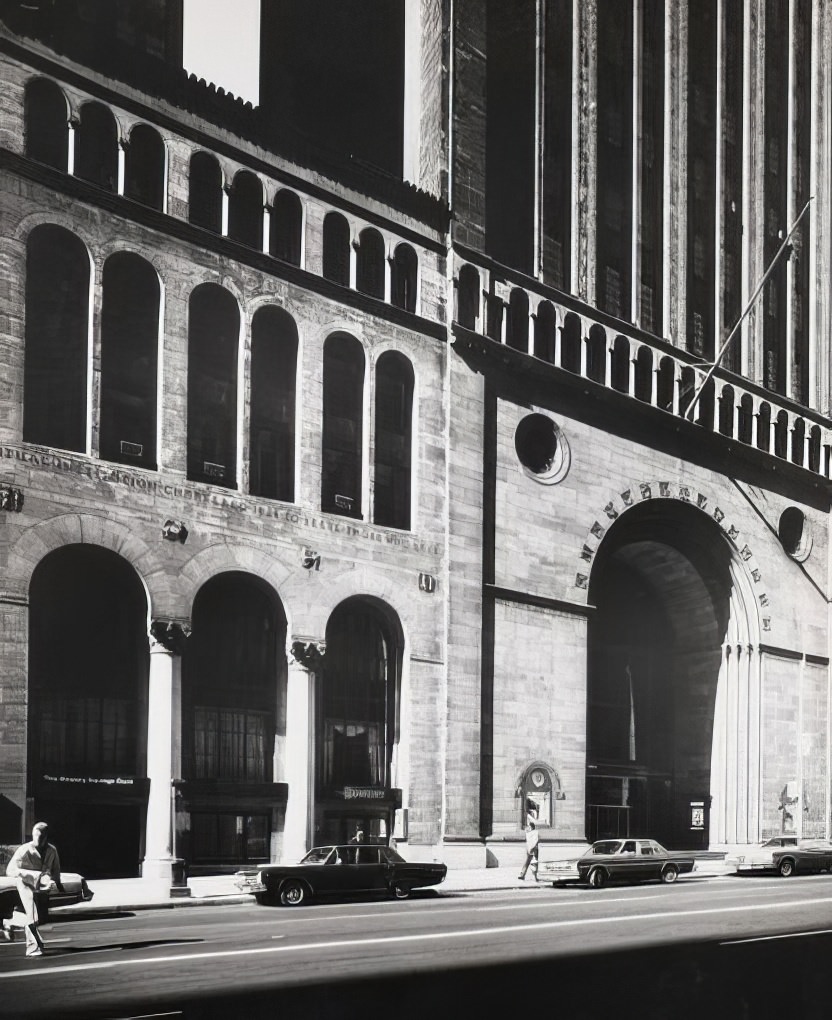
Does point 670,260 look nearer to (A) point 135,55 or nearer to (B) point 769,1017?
(A) point 135,55

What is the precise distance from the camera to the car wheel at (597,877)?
27953 millimetres

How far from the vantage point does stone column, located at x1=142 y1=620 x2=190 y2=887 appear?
80.7 ft

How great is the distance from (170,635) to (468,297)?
1218 cm

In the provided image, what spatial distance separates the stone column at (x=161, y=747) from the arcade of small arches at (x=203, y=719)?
3cm

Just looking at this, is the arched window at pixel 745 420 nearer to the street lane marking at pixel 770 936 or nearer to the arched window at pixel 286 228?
the arched window at pixel 286 228

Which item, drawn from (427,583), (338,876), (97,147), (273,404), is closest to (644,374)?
(427,583)

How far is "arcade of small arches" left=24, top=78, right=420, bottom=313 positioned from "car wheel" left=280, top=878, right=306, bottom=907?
12612 mm

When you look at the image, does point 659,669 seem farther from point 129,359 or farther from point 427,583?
point 129,359

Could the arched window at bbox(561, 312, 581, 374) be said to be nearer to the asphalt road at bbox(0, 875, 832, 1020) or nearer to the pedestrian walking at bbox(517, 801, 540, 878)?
the pedestrian walking at bbox(517, 801, 540, 878)

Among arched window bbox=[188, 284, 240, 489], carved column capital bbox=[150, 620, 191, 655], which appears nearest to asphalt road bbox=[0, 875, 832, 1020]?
carved column capital bbox=[150, 620, 191, 655]

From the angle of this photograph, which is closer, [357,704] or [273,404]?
[273,404]

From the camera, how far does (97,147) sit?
25.3m

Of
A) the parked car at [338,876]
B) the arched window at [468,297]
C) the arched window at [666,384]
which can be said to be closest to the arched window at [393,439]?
the arched window at [468,297]

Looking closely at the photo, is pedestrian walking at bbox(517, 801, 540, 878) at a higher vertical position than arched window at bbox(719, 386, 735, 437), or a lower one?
lower
